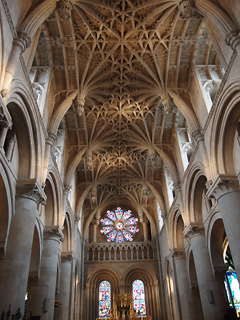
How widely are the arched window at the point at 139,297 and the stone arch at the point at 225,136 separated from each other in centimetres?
1754

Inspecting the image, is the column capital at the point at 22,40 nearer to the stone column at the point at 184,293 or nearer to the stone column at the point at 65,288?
the stone column at the point at 65,288

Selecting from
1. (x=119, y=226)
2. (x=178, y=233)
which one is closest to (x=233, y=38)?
(x=178, y=233)

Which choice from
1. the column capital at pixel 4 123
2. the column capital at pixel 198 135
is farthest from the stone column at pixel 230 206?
the column capital at pixel 4 123

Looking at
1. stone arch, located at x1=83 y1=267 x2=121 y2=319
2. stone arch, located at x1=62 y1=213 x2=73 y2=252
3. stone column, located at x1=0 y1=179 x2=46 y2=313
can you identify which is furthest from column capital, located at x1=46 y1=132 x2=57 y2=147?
stone arch, located at x1=83 y1=267 x2=121 y2=319

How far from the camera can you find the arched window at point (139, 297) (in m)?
26.0

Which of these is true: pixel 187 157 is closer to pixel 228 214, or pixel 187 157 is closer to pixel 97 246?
pixel 228 214

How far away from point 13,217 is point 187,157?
39.7 ft

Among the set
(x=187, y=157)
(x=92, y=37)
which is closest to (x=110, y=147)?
(x=187, y=157)

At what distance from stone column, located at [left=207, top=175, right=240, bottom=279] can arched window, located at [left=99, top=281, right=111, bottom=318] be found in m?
17.8

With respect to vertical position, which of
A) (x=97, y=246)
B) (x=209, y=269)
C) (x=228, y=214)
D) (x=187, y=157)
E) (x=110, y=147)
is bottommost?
(x=209, y=269)

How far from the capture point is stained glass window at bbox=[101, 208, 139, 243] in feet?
98.0

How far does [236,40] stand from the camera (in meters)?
11.0

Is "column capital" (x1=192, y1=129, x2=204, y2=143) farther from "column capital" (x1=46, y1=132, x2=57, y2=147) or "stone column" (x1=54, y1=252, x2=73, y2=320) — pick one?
"stone column" (x1=54, y1=252, x2=73, y2=320)

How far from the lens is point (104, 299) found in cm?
2642
